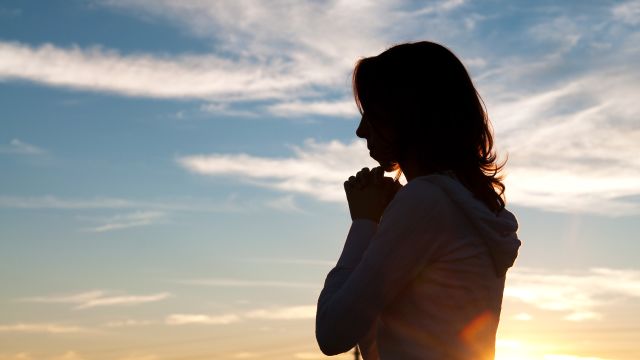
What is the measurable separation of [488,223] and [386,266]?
1.91 feet

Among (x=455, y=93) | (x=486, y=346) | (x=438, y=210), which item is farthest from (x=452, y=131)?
(x=486, y=346)

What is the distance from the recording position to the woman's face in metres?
4.42

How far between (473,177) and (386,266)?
0.73 meters

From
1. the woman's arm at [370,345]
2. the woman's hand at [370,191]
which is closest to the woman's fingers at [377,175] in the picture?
the woman's hand at [370,191]

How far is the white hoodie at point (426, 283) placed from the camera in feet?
13.2

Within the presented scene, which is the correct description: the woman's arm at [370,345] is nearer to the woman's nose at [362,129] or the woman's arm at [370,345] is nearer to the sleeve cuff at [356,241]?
the sleeve cuff at [356,241]

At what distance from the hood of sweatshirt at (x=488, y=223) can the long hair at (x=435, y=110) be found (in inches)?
5.6

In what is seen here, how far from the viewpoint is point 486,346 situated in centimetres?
414

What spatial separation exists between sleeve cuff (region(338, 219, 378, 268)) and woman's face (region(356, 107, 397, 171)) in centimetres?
39

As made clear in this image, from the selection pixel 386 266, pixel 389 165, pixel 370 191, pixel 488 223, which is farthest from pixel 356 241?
pixel 488 223

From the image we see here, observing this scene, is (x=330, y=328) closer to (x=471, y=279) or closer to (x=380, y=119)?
(x=471, y=279)

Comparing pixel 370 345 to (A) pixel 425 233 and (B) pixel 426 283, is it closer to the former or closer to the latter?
(B) pixel 426 283

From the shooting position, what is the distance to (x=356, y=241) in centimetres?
461

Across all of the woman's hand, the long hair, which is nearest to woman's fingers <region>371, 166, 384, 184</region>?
the woman's hand
